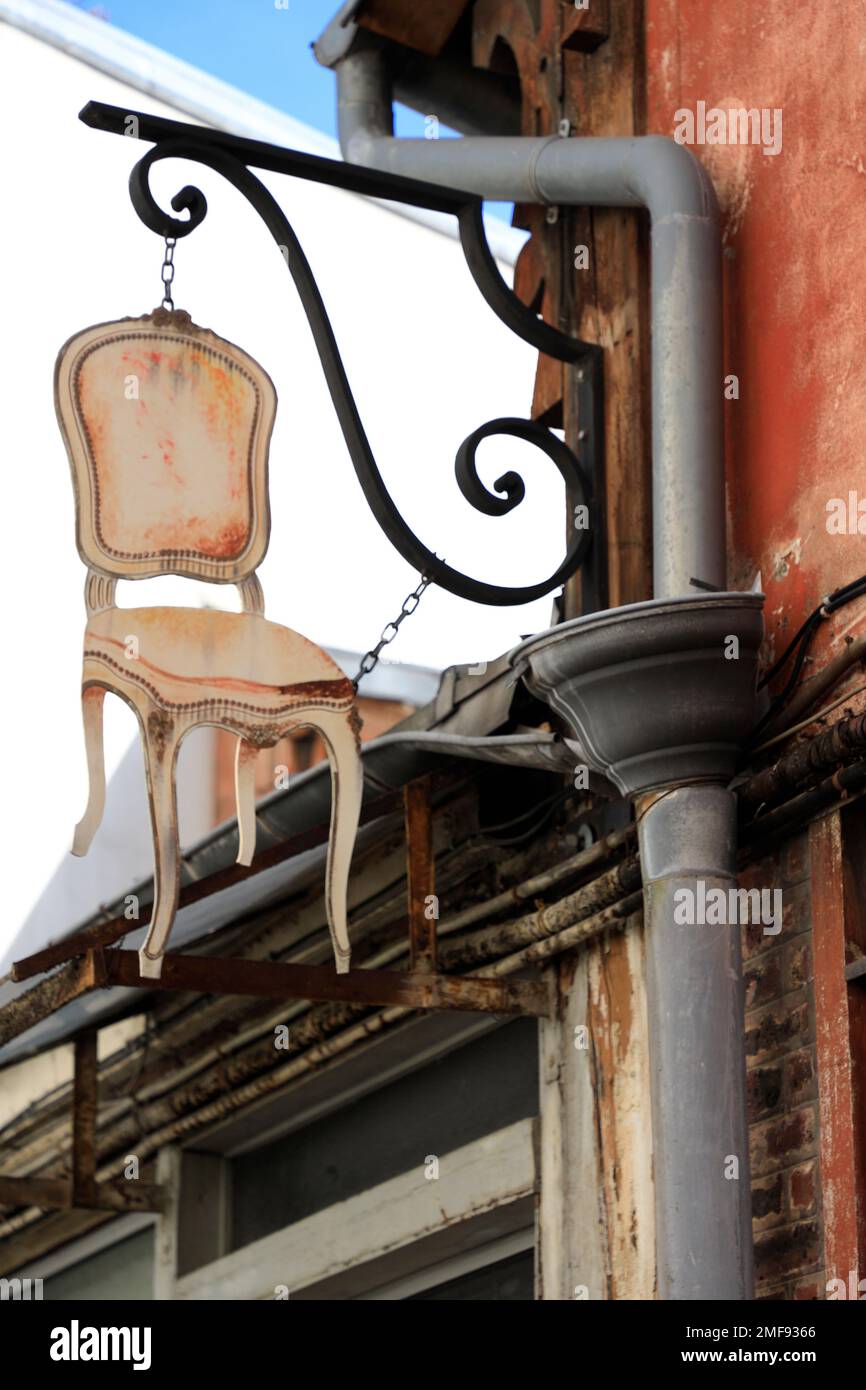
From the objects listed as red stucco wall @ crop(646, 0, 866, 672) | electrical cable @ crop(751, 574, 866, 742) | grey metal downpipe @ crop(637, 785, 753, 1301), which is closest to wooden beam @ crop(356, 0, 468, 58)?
→ red stucco wall @ crop(646, 0, 866, 672)

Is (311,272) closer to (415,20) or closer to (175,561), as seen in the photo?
(175,561)

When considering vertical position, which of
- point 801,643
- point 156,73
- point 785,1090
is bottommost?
point 785,1090

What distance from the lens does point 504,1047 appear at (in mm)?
6613

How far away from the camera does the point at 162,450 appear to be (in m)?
5.11

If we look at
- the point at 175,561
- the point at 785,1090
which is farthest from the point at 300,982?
the point at 785,1090

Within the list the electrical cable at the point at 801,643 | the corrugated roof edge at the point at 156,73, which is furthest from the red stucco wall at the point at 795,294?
the corrugated roof edge at the point at 156,73

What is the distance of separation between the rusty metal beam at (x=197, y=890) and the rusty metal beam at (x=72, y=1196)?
101 cm

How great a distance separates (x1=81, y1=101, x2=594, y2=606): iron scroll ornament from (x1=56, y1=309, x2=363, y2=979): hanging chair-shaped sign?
12.1 inches

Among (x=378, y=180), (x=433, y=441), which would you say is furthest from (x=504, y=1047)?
(x=433, y=441)

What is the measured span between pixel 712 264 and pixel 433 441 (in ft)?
30.3

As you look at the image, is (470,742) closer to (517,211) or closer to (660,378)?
(660,378)

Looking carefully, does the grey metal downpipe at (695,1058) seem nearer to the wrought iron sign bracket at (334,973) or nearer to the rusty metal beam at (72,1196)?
the wrought iron sign bracket at (334,973)

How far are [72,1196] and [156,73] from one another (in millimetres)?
8169

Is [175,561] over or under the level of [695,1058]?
over
